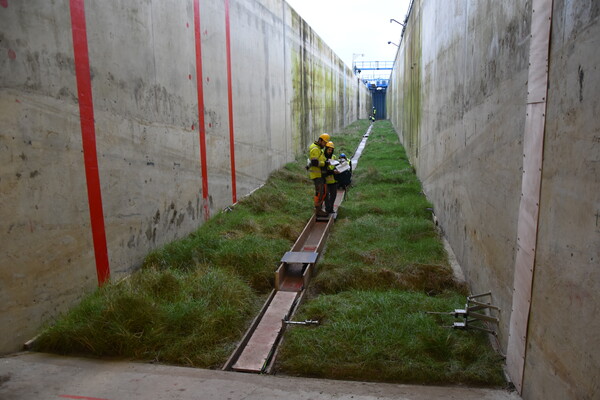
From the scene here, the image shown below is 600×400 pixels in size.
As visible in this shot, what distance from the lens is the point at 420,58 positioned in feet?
38.8

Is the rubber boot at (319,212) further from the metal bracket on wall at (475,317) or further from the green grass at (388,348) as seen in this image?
the metal bracket on wall at (475,317)

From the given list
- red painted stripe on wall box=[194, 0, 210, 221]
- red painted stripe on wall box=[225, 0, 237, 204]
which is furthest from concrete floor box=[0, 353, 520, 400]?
red painted stripe on wall box=[225, 0, 237, 204]

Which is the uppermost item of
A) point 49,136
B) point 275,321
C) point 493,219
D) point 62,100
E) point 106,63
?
point 106,63

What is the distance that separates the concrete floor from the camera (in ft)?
10.9

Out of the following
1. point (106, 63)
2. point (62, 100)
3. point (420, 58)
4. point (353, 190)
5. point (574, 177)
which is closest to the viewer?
Answer: point (574, 177)

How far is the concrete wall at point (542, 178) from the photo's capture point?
2.31m

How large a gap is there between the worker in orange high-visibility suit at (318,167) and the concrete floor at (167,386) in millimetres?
4927

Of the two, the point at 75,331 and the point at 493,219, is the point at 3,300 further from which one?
the point at 493,219

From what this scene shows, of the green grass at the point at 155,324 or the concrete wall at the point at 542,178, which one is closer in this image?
the concrete wall at the point at 542,178

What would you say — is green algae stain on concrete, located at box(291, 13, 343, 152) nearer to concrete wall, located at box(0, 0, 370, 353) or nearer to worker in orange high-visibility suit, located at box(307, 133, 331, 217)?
concrete wall, located at box(0, 0, 370, 353)

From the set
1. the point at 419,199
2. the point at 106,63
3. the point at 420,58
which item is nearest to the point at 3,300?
the point at 106,63

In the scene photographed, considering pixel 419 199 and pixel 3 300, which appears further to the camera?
pixel 419 199

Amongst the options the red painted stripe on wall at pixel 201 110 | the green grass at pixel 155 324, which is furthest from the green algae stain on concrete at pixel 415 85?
the green grass at pixel 155 324

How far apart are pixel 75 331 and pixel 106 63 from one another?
2825mm
